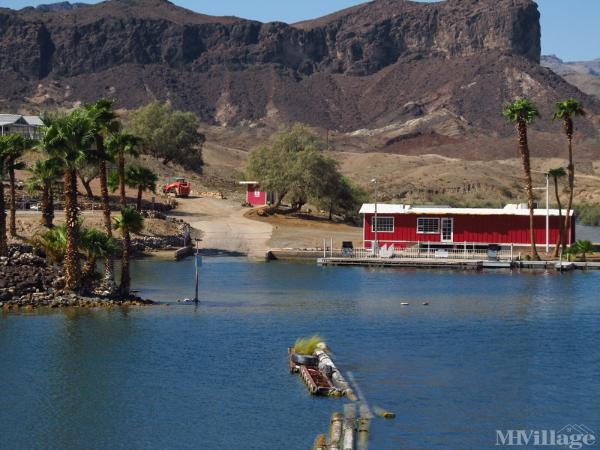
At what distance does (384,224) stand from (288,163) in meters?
21.7

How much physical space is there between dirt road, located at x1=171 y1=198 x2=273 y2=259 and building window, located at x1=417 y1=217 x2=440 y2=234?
11.7 metres

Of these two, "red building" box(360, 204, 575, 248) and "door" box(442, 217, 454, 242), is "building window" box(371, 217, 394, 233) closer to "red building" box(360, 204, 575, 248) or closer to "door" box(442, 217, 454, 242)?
"red building" box(360, 204, 575, 248)

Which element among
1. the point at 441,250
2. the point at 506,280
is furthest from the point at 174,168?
the point at 506,280

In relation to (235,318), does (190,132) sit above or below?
above

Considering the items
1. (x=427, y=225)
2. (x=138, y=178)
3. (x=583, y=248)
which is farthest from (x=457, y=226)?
(x=138, y=178)

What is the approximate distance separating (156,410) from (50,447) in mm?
4566

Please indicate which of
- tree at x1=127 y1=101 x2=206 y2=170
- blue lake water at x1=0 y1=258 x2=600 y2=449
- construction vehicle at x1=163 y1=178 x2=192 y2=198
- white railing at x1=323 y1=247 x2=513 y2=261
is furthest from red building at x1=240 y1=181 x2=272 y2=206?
blue lake water at x1=0 y1=258 x2=600 y2=449

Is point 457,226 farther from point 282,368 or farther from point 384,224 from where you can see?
point 282,368

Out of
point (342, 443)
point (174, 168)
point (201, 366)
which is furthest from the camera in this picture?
point (174, 168)

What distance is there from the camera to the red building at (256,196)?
11656cm

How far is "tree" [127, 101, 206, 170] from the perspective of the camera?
13775cm

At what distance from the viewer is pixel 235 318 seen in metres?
54.5

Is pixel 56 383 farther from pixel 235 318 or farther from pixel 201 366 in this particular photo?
pixel 235 318

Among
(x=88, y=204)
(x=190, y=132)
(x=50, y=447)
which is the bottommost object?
(x=50, y=447)
